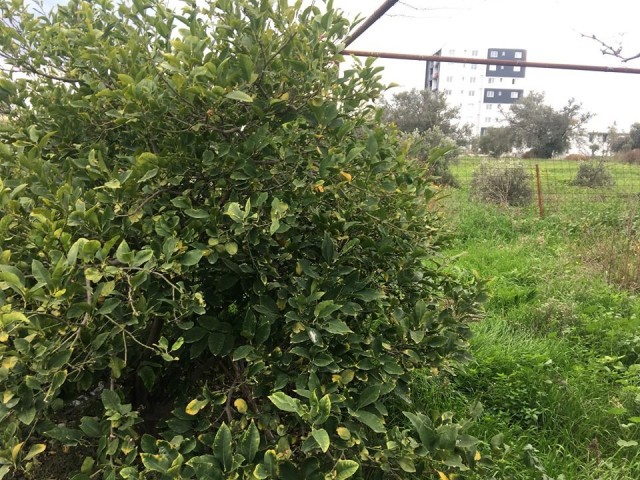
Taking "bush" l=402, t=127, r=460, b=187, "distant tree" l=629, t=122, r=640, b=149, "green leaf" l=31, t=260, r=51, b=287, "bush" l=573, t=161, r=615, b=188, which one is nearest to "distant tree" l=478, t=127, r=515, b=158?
"distant tree" l=629, t=122, r=640, b=149

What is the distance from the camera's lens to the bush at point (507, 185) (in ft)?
29.7

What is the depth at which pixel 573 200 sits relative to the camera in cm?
883

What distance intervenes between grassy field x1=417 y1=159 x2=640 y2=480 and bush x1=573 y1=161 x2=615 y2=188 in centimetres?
562

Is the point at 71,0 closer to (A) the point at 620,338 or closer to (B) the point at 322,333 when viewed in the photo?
(B) the point at 322,333

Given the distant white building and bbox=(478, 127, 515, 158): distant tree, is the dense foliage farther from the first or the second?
the distant white building

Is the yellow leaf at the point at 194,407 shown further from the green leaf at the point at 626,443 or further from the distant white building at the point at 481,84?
the distant white building at the point at 481,84

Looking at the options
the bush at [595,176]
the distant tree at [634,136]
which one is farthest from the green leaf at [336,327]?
the distant tree at [634,136]

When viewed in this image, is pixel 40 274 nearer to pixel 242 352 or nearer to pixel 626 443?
pixel 242 352

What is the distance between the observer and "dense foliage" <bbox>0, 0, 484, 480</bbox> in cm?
117

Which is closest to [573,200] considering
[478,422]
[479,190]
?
[479,190]

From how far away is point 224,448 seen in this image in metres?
1.13

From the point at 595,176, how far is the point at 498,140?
26.9 meters

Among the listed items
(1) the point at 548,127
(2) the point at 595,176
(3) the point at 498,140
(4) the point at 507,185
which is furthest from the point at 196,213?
(3) the point at 498,140

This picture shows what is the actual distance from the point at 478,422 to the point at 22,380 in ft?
7.08
